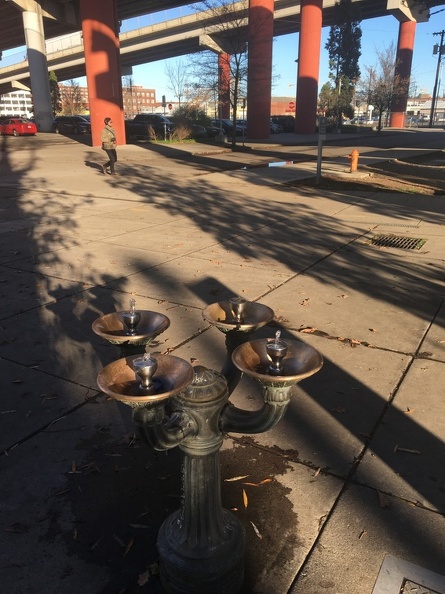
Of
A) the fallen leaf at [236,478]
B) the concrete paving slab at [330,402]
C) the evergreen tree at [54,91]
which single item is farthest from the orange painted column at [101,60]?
the evergreen tree at [54,91]

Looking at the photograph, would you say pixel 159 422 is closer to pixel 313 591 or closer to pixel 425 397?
pixel 313 591

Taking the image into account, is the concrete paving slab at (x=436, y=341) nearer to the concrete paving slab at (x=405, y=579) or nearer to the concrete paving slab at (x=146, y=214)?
the concrete paving slab at (x=405, y=579)

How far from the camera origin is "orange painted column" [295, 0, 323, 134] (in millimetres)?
45281

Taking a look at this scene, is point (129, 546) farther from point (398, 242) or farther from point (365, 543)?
point (398, 242)

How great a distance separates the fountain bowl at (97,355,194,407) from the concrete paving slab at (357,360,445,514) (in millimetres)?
1394

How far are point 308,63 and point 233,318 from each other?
5029 cm

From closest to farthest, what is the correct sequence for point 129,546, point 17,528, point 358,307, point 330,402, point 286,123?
point 129,546 < point 17,528 < point 330,402 < point 358,307 < point 286,123

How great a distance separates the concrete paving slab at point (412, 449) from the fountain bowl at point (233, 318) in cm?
108

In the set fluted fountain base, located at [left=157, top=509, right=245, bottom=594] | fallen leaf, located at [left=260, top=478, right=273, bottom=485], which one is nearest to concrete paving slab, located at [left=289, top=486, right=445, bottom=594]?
fluted fountain base, located at [left=157, top=509, right=245, bottom=594]

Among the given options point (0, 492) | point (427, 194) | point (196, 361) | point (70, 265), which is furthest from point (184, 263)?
point (427, 194)

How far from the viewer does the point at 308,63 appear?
153 feet

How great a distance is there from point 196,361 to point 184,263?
2.87 meters

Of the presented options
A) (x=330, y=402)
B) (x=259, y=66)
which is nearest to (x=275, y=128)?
(x=259, y=66)

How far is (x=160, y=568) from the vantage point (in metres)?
2.02
